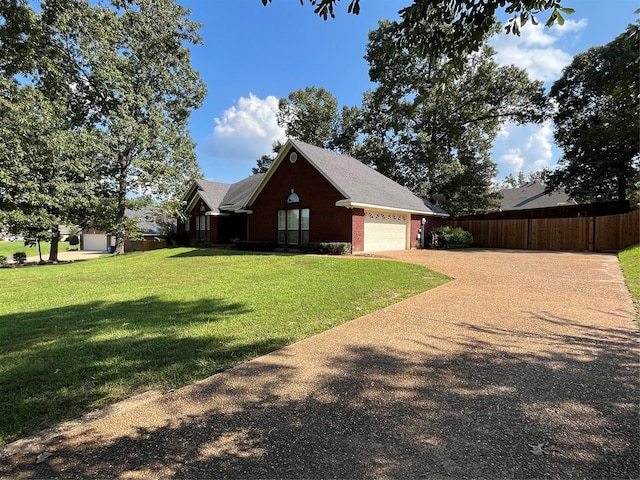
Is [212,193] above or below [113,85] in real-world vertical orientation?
below

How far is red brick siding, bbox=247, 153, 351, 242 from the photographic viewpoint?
1834 cm

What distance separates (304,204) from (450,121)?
1898cm

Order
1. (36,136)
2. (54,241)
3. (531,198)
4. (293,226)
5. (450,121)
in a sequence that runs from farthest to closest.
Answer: (531,198) → (450,121) → (54,241) → (293,226) → (36,136)

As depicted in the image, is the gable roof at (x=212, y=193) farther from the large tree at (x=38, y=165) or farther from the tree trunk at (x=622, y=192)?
the tree trunk at (x=622, y=192)

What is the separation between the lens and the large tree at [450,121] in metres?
29.9

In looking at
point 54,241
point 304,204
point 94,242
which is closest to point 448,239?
point 304,204

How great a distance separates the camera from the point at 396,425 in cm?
288

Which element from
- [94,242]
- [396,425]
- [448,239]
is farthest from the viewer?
[94,242]

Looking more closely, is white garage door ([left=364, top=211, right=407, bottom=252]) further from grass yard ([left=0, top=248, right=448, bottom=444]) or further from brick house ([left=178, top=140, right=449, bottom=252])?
grass yard ([left=0, top=248, right=448, bottom=444])

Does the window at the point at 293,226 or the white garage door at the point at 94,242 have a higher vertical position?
the window at the point at 293,226

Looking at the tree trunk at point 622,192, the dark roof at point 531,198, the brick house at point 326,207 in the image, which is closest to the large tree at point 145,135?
the brick house at point 326,207

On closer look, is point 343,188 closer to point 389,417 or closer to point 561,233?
point 561,233

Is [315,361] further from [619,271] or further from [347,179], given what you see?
[347,179]

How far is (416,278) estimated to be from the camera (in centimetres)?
1024
